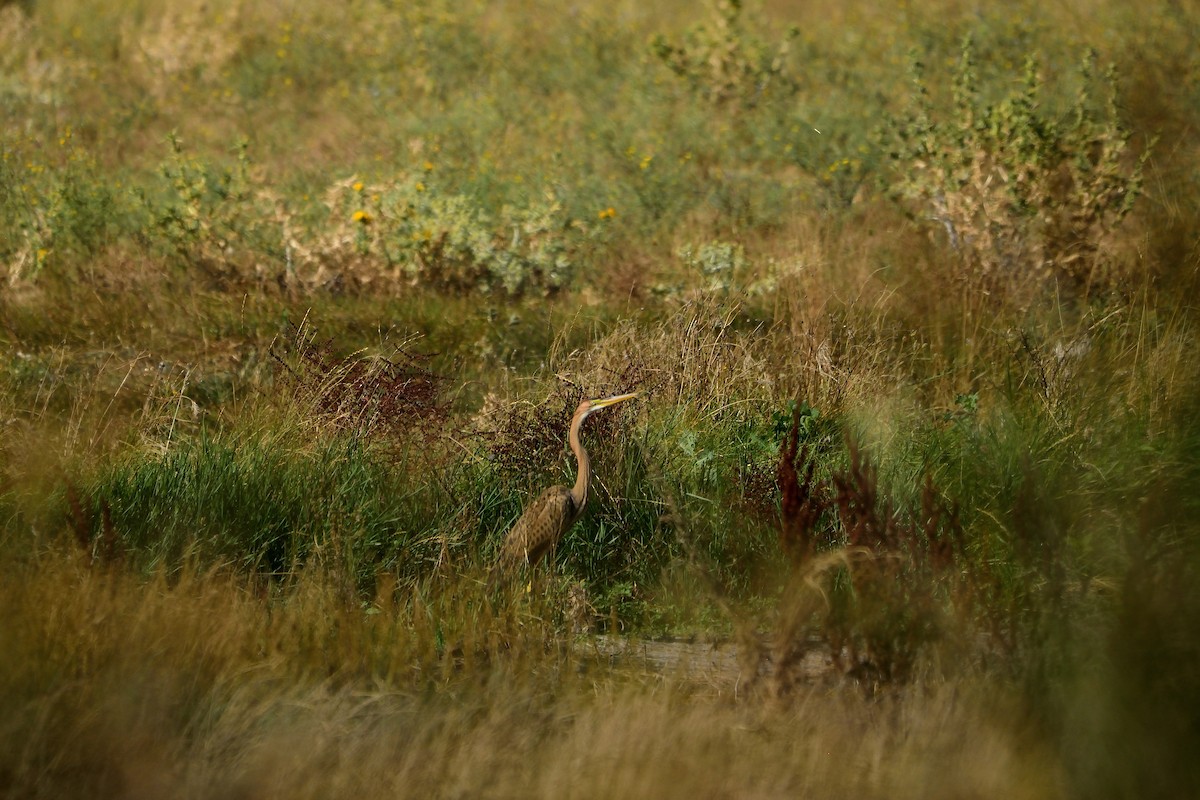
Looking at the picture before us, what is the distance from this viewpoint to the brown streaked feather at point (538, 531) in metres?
5.59

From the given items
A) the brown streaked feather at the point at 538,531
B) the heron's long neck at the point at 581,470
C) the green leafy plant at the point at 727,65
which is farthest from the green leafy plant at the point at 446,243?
the green leafy plant at the point at 727,65

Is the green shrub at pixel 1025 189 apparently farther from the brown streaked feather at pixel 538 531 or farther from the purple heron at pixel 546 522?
the brown streaked feather at pixel 538 531

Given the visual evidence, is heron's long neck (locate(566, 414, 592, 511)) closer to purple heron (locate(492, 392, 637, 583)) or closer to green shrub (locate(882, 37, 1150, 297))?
purple heron (locate(492, 392, 637, 583))

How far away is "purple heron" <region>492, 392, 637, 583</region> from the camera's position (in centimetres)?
558

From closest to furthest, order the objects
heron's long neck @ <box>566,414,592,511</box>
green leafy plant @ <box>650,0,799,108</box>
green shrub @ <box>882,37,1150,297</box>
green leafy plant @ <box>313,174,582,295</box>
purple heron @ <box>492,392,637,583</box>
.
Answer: purple heron @ <box>492,392,637,583</box> → heron's long neck @ <box>566,414,592,511</box> → green shrub @ <box>882,37,1150,297</box> → green leafy plant @ <box>313,174,582,295</box> → green leafy plant @ <box>650,0,799,108</box>

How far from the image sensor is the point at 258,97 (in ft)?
52.9

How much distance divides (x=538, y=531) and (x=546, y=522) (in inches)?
1.7

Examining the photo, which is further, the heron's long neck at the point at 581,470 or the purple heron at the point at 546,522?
the heron's long neck at the point at 581,470

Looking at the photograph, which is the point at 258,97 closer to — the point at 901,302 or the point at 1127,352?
the point at 901,302

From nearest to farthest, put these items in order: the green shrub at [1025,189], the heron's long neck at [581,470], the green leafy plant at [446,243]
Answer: the heron's long neck at [581,470] → the green shrub at [1025,189] → the green leafy plant at [446,243]

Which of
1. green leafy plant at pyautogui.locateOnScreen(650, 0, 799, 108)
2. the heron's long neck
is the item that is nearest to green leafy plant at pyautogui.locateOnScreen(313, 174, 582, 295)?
the heron's long neck

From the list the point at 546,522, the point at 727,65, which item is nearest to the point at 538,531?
the point at 546,522

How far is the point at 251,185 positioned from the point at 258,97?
4.99 meters

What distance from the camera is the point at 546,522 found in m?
5.60
